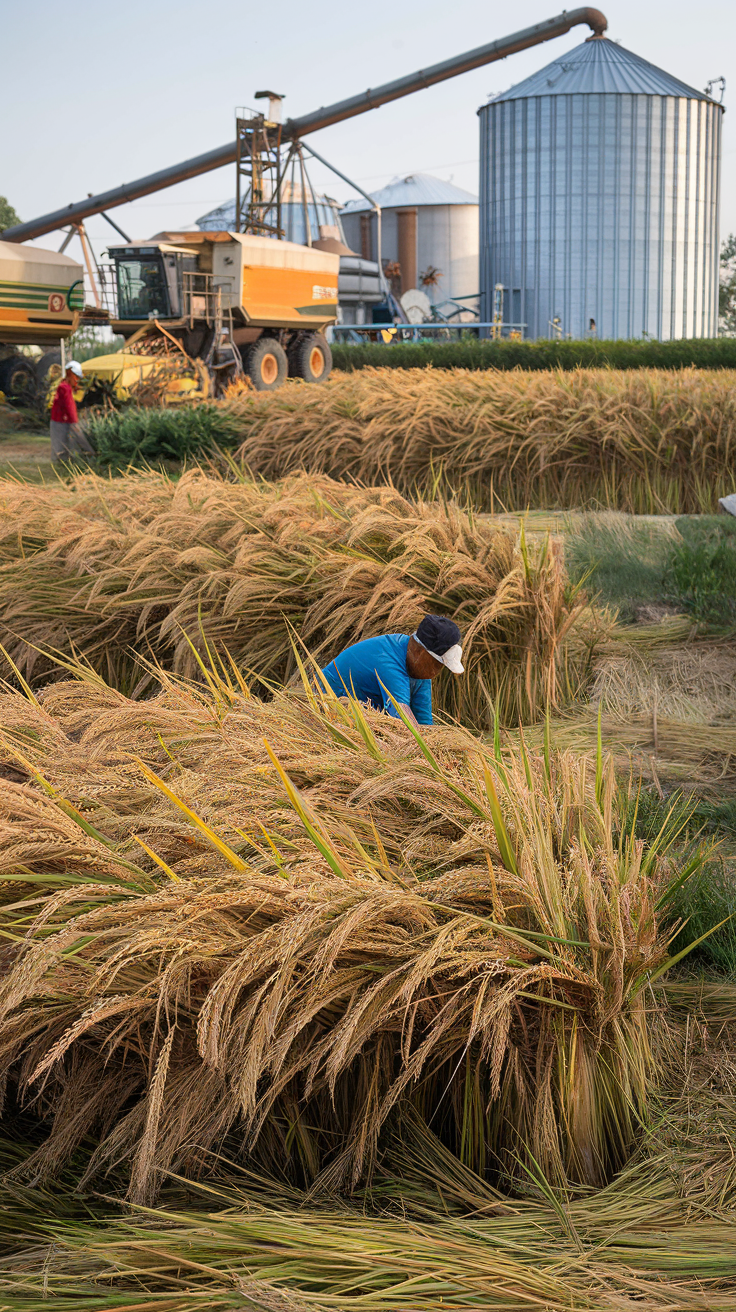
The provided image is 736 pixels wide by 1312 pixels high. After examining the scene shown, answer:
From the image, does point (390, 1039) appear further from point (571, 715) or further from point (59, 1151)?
point (571, 715)

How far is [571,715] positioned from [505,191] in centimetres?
3642

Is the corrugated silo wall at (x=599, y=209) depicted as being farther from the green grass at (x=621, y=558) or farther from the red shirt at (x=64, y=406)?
the green grass at (x=621, y=558)

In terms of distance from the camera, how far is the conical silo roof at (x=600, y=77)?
36844mm

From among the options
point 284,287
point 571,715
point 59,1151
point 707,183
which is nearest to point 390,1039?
point 59,1151

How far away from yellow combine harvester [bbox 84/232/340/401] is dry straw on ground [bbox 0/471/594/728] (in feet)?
34.6

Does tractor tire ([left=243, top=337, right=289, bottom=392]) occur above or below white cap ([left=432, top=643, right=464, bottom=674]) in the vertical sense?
above

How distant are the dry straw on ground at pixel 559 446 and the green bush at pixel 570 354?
10.2 metres

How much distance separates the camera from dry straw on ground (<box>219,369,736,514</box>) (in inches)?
379

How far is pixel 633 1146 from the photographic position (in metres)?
2.34

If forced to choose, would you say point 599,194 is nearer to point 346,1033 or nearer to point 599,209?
point 599,209

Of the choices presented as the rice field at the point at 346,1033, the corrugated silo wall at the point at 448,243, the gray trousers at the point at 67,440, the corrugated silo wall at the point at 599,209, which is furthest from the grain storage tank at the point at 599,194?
the rice field at the point at 346,1033

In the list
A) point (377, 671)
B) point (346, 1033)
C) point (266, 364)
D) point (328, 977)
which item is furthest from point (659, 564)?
point (266, 364)

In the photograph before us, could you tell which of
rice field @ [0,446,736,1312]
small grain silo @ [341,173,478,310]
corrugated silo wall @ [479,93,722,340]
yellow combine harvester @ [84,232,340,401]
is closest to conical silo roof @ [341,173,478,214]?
small grain silo @ [341,173,478,310]

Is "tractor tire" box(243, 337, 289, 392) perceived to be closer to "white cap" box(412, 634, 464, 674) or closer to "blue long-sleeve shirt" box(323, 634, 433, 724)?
"blue long-sleeve shirt" box(323, 634, 433, 724)
